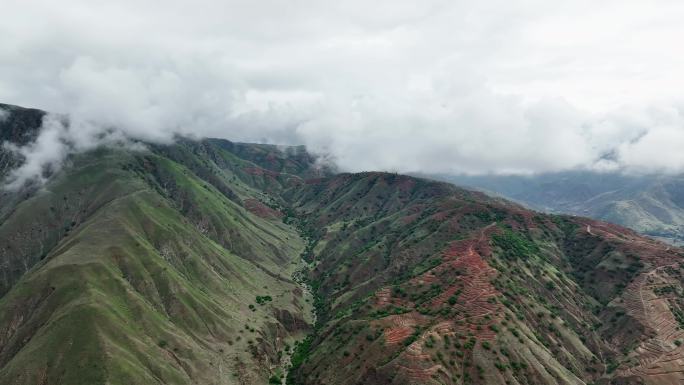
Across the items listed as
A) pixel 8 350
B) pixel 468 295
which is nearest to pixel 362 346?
pixel 468 295

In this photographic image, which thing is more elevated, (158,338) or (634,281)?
(634,281)

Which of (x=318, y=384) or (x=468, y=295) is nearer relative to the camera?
(x=318, y=384)

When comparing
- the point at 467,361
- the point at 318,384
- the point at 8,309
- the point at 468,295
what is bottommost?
the point at 318,384

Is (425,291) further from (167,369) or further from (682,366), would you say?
(167,369)

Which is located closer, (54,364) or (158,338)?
(54,364)

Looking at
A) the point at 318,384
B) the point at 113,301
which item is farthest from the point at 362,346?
the point at 113,301

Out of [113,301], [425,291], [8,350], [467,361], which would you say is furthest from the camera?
[425,291]

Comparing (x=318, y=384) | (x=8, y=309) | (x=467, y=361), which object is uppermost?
(x=467, y=361)

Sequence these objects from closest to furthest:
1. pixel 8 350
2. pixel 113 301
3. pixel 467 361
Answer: pixel 467 361, pixel 8 350, pixel 113 301

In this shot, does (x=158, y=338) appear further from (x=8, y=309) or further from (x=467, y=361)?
(x=467, y=361)
